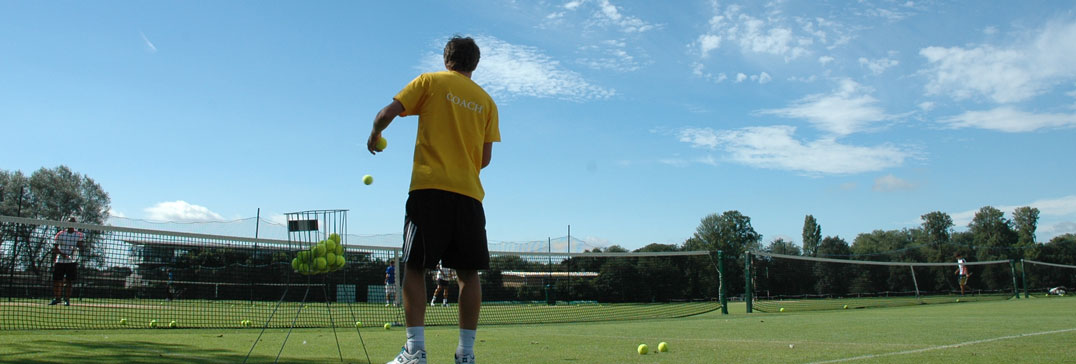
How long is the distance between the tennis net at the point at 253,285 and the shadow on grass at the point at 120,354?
233cm

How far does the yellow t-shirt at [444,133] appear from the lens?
3.70m

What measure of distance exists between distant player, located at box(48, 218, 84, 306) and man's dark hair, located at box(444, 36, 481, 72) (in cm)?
971

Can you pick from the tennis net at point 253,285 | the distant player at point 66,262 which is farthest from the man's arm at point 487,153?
the distant player at point 66,262

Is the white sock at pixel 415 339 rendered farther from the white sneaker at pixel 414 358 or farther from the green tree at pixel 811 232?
the green tree at pixel 811 232

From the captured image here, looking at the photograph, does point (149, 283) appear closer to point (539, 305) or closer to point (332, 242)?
point (539, 305)

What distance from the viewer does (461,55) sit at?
4.11 metres

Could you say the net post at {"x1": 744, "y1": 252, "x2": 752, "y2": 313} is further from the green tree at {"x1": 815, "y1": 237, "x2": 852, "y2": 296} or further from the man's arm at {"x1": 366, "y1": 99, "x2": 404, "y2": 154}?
the man's arm at {"x1": 366, "y1": 99, "x2": 404, "y2": 154}

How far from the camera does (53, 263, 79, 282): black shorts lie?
1200cm

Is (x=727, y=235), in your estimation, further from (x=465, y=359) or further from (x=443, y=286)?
(x=465, y=359)

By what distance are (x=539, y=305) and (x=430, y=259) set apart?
41.1 ft

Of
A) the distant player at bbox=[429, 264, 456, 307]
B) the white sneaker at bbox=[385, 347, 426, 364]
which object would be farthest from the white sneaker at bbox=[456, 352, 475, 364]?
the distant player at bbox=[429, 264, 456, 307]

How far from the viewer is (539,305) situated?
15.9 m

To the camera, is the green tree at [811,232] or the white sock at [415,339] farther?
the green tree at [811,232]

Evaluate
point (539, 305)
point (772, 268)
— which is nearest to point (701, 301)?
point (772, 268)
